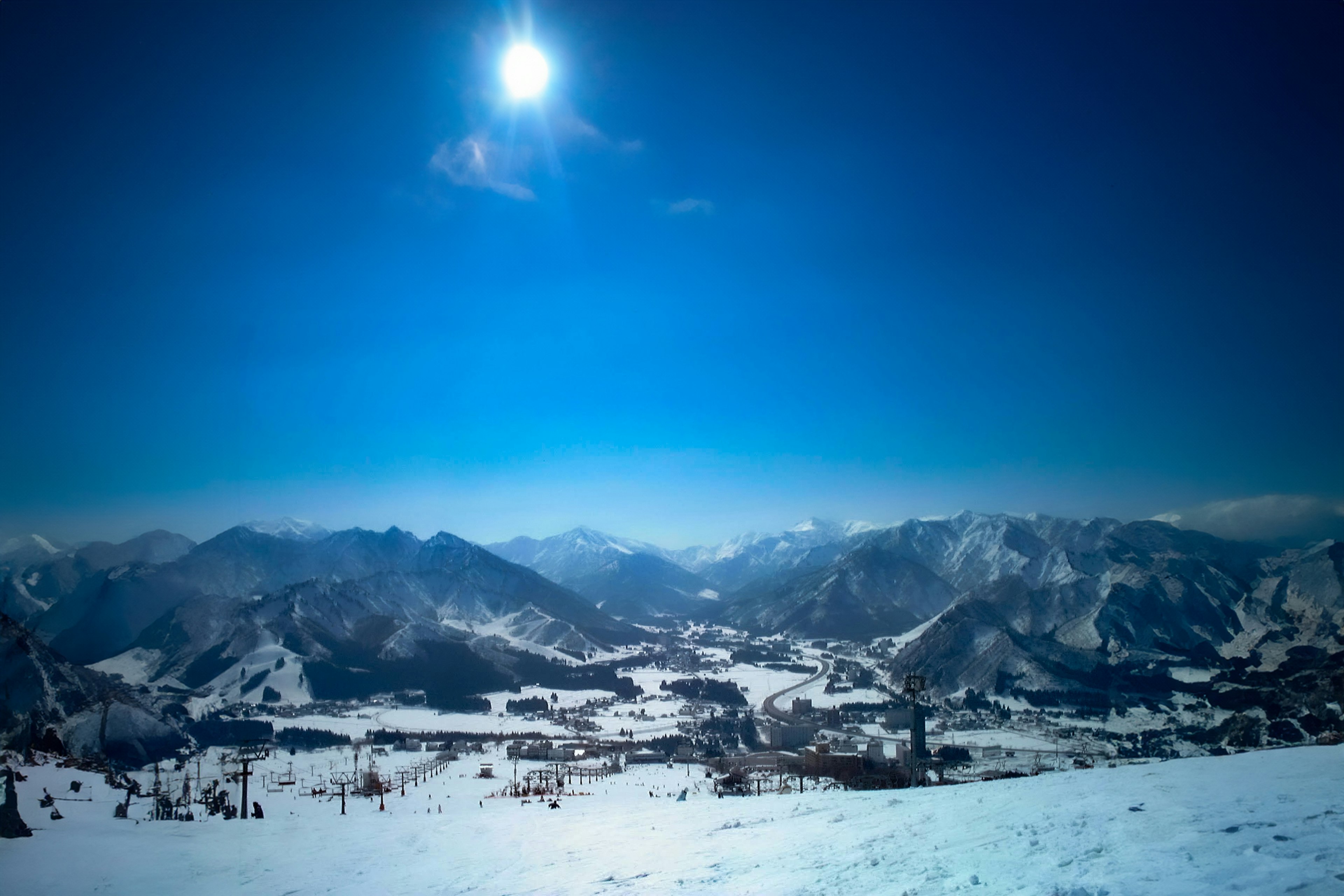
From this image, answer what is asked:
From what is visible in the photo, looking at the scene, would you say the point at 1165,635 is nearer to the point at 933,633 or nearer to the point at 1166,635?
the point at 1166,635

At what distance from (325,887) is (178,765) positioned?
169 feet

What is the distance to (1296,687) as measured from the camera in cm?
6931

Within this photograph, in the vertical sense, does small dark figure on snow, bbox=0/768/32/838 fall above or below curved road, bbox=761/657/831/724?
above

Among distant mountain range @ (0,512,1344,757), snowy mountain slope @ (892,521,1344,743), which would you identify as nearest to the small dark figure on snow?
distant mountain range @ (0,512,1344,757)

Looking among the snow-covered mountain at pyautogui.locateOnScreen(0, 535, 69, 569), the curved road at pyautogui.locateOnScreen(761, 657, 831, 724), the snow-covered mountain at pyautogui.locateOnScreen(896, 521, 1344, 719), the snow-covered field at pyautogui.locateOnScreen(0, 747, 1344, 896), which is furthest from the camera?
the curved road at pyautogui.locateOnScreen(761, 657, 831, 724)

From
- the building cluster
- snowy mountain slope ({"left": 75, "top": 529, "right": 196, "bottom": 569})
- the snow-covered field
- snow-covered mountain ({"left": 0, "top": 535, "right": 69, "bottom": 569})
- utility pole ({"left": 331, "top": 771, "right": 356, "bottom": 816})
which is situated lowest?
the building cluster

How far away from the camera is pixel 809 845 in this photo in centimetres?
1341

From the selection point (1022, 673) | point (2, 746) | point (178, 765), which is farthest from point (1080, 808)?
point (1022, 673)

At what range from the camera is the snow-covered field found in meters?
9.40

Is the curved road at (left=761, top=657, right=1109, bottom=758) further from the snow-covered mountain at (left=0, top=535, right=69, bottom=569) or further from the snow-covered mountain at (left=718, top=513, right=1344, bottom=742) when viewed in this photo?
the snow-covered mountain at (left=0, top=535, right=69, bottom=569)

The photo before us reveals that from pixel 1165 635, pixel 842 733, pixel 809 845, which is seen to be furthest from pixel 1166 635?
pixel 809 845

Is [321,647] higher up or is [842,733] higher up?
[321,647]

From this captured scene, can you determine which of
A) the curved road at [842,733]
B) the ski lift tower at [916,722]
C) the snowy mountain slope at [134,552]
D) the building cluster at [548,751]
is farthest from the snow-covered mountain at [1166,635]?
the snowy mountain slope at [134,552]

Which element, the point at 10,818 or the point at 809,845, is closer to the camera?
the point at 809,845
